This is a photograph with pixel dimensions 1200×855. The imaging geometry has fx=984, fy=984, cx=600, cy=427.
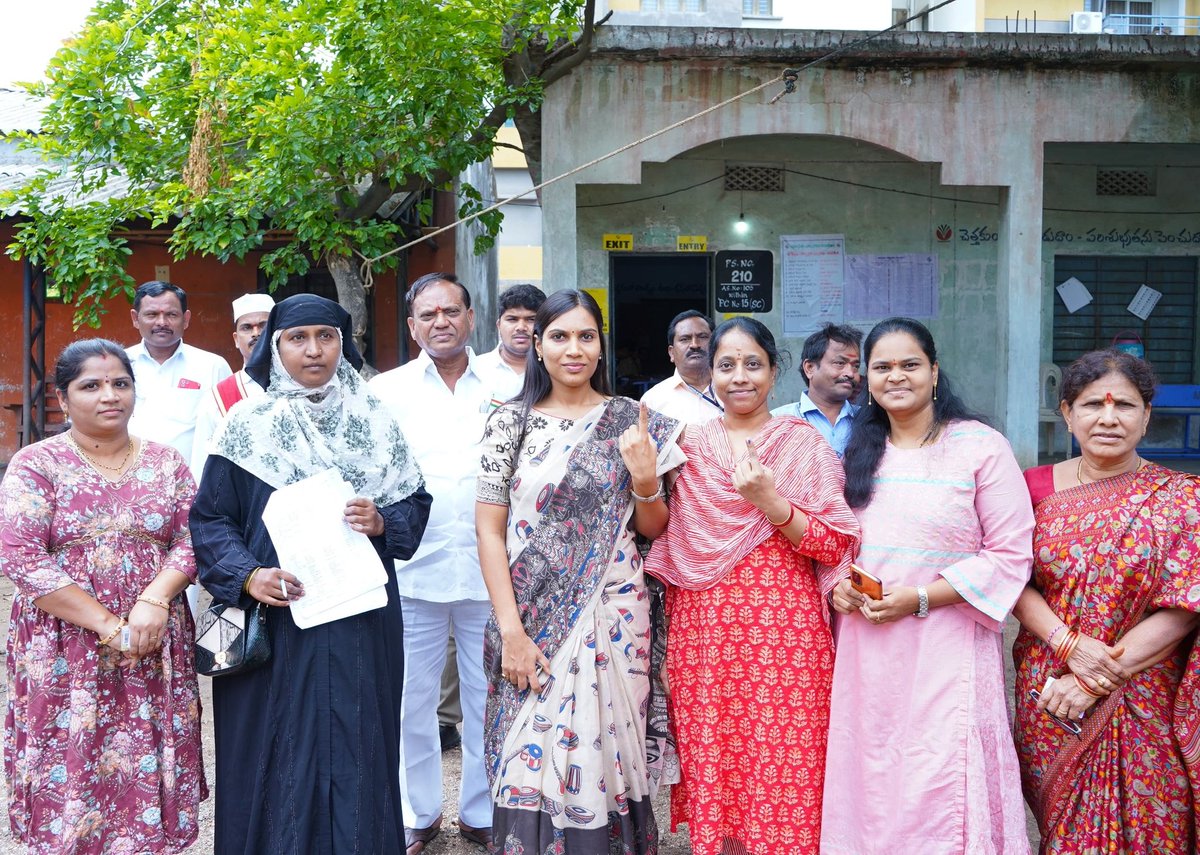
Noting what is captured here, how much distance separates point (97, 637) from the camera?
281 cm

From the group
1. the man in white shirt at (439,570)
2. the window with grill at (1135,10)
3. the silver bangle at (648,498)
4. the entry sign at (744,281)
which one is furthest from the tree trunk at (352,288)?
the window with grill at (1135,10)

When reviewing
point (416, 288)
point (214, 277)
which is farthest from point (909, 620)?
point (214, 277)

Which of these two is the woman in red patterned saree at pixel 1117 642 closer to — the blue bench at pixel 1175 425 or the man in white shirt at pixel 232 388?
the man in white shirt at pixel 232 388

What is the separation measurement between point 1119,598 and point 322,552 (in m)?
2.12

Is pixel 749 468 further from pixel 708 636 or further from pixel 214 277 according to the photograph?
pixel 214 277

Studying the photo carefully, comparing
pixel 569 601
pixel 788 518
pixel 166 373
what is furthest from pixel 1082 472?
pixel 166 373

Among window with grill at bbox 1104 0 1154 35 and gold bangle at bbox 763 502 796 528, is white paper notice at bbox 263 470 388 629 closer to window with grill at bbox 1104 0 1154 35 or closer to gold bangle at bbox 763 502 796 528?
gold bangle at bbox 763 502 796 528

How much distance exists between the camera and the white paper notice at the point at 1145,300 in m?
9.00

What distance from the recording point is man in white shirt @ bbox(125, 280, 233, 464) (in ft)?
15.2

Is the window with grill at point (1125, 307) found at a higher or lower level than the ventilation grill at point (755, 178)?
lower

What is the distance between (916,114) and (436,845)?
5.36 m

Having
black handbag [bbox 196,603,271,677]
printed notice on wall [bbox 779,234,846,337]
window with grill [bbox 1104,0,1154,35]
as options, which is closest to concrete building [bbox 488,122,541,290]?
printed notice on wall [bbox 779,234,846,337]

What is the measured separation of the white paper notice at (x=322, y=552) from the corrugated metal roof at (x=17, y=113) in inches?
372

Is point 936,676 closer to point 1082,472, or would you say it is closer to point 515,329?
point 1082,472
